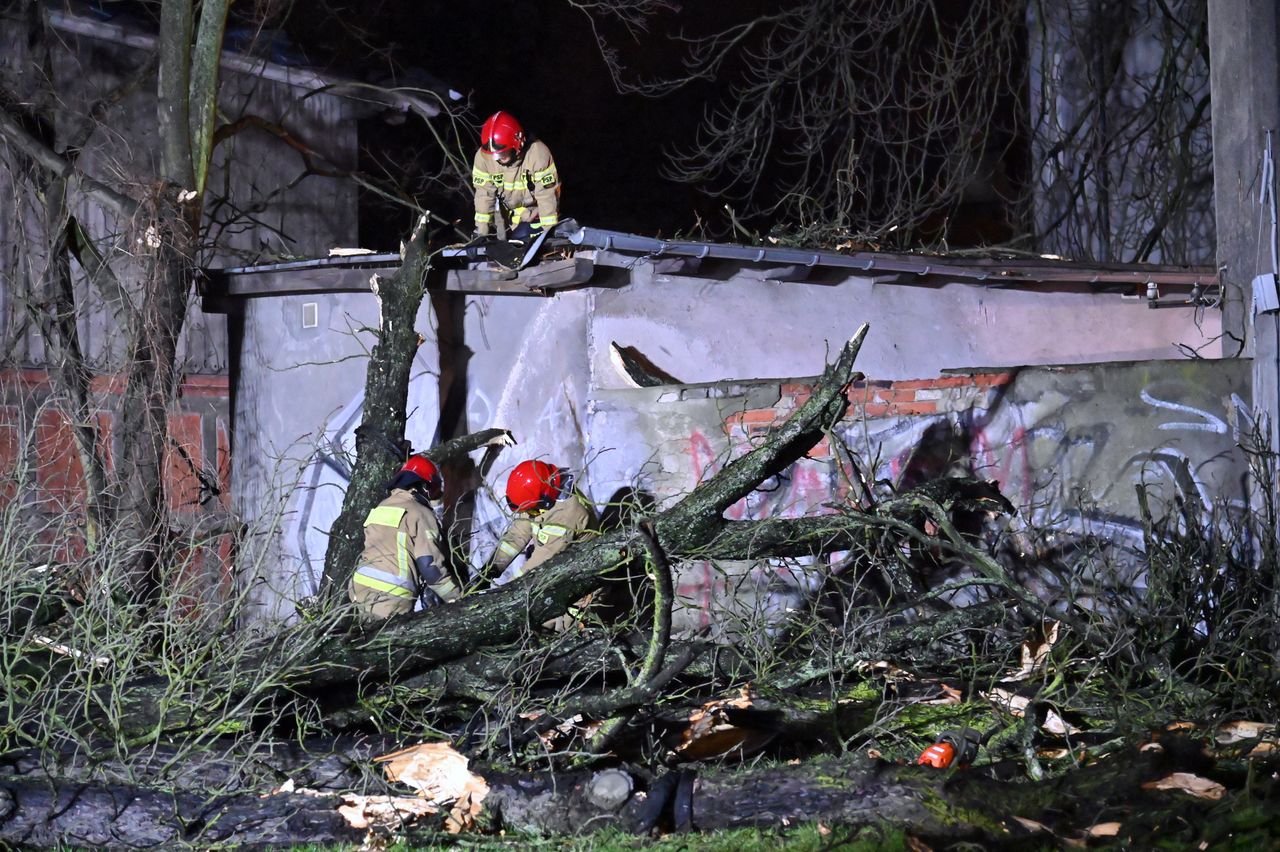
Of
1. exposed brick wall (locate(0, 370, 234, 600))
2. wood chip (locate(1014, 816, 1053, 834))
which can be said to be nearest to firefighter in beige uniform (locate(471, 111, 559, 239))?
exposed brick wall (locate(0, 370, 234, 600))

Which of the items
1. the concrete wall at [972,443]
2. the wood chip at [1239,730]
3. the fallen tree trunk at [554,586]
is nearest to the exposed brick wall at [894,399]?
the concrete wall at [972,443]

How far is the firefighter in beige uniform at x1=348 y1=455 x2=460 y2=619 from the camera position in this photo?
7062mm

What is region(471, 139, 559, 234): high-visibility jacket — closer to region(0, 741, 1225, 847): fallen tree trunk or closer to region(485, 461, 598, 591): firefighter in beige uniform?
region(485, 461, 598, 591): firefighter in beige uniform

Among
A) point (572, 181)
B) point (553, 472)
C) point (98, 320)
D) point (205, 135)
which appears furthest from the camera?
point (572, 181)

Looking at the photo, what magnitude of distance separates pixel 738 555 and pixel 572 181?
1346 centimetres

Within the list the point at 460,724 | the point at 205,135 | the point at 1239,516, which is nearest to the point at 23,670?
the point at 460,724

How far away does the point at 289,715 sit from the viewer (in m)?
5.51

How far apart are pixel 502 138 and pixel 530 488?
8.94 feet

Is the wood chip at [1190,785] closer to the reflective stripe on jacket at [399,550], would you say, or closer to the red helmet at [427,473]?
the reflective stripe on jacket at [399,550]

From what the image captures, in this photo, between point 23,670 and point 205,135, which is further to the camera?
point 205,135

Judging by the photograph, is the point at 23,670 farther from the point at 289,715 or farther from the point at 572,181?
the point at 572,181

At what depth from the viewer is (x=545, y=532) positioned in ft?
24.5

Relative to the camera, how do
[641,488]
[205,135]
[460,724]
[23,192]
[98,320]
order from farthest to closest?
[98,320], [23,192], [205,135], [641,488], [460,724]

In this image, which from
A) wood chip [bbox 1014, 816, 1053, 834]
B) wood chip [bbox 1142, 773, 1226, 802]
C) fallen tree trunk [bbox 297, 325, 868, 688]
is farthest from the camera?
fallen tree trunk [bbox 297, 325, 868, 688]
